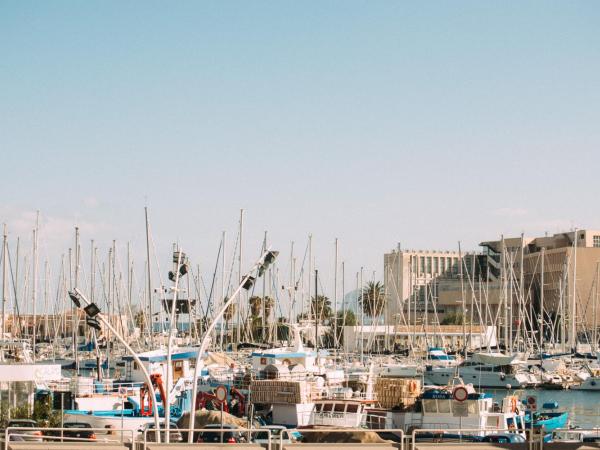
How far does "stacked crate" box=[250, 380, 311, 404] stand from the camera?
146ft

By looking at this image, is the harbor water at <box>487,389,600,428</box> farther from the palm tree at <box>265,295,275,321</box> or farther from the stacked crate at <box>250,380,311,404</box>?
the stacked crate at <box>250,380,311,404</box>

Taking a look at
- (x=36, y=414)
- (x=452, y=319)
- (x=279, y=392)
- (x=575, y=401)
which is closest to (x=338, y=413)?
(x=279, y=392)

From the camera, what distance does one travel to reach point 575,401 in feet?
273

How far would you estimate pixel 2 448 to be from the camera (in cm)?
2438

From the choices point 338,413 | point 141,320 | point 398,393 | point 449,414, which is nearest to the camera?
point 449,414

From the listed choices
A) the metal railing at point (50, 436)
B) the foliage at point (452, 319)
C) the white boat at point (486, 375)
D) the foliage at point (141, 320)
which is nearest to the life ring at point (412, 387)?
the metal railing at point (50, 436)

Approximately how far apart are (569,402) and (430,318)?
9822cm

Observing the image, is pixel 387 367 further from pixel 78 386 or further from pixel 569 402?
pixel 78 386

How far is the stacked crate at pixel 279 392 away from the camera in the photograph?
44469 millimetres

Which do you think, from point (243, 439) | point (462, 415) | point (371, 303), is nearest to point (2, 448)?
point (243, 439)

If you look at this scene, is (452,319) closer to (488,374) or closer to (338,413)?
(488,374)

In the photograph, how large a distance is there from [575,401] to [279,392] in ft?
147

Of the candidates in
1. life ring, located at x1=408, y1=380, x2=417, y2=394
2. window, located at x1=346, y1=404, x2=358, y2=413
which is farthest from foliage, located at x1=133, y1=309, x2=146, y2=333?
window, located at x1=346, y1=404, x2=358, y2=413

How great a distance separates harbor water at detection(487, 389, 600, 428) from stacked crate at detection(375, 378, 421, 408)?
20.0 metres
